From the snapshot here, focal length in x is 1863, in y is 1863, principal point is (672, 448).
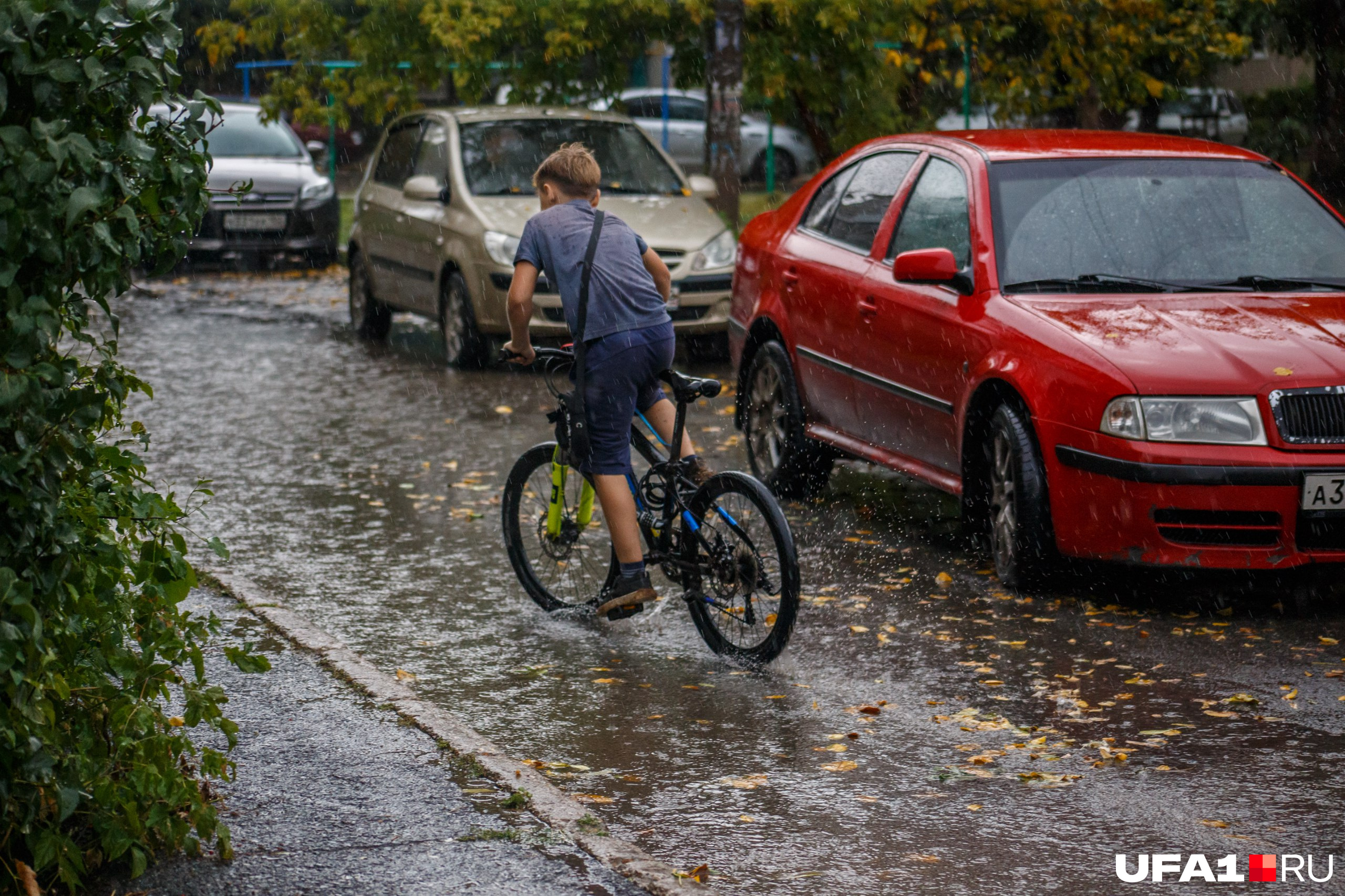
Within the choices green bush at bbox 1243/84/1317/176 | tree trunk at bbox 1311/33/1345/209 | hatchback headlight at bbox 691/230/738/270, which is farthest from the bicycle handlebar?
green bush at bbox 1243/84/1317/176

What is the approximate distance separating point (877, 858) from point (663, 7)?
12.4 m

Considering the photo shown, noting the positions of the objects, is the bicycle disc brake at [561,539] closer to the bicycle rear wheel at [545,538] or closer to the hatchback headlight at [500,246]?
the bicycle rear wheel at [545,538]

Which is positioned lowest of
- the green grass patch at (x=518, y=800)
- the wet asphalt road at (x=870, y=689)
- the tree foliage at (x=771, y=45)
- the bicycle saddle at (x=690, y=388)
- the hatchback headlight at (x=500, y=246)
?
the wet asphalt road at (x=870, y=689)

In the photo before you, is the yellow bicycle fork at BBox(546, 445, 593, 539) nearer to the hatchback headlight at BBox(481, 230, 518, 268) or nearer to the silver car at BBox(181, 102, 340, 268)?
the hatchback headlight at BBox(481, 230, 518, 268)

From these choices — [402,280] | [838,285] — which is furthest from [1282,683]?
[402,280]

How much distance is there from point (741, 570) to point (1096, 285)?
2093mm

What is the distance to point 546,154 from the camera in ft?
45.3

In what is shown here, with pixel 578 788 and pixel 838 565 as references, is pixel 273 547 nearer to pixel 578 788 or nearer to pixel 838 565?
pixel 838 565

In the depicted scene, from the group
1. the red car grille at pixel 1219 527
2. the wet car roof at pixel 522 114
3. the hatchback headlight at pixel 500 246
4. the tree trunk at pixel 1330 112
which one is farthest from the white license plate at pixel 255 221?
the red car grille at pixel 1219 527

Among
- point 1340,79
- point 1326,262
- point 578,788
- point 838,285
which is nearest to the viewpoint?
point 578,788

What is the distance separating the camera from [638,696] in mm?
5898

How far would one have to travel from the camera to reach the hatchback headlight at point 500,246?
12.7 metres

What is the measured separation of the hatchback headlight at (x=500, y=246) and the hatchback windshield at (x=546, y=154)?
692mm

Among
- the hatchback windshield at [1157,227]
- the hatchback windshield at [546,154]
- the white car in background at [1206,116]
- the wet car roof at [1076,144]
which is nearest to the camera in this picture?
the hatchback windshield at [1157,227]
